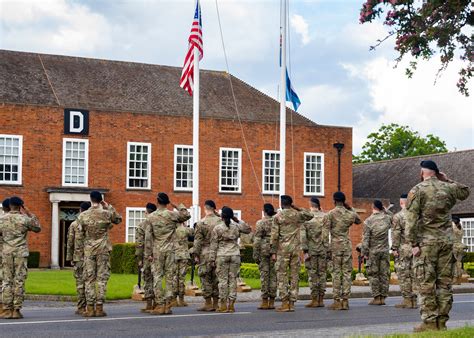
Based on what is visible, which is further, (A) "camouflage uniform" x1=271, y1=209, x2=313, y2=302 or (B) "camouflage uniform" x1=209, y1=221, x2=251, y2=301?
(A) "camouflage uniform" x1=271, y1=209, x2=313, y2=302

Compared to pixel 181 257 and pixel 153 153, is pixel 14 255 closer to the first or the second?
pixel 181 257

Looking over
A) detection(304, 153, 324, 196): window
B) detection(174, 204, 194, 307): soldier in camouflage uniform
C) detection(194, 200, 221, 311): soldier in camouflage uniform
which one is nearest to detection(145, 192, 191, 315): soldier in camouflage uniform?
detection(174, 204, 194, 307): soldier in camouflage uniform

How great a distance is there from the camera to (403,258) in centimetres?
1962

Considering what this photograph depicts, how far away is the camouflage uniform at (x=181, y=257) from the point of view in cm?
1873

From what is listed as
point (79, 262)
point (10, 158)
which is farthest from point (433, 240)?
point (10, 158)

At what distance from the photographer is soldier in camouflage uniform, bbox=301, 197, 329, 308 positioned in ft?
64.0

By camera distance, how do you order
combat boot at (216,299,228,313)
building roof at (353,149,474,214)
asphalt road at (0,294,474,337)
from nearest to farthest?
1. asphalt road at (0,294,474,337)
2. combat boot at (216,299,228,313)
3. building roof at (353,149,474,214)

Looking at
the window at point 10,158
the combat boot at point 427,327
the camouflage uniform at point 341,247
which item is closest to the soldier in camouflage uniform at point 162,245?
the camouflage uniform at point 341,247

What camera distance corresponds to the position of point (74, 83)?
44.3 m

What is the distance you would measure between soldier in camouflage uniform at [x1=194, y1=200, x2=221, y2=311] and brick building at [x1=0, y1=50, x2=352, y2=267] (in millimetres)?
19584

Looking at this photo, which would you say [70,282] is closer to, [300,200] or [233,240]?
[233,240]

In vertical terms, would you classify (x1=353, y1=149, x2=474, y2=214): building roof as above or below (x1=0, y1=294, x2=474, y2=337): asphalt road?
above

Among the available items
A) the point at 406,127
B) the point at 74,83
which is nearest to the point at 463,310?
the point at 74,83

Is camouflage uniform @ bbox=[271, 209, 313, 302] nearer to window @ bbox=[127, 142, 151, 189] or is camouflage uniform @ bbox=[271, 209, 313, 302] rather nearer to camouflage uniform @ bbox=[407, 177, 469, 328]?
camouflage uniform @ bbox=[407, 177, 469, 328]
